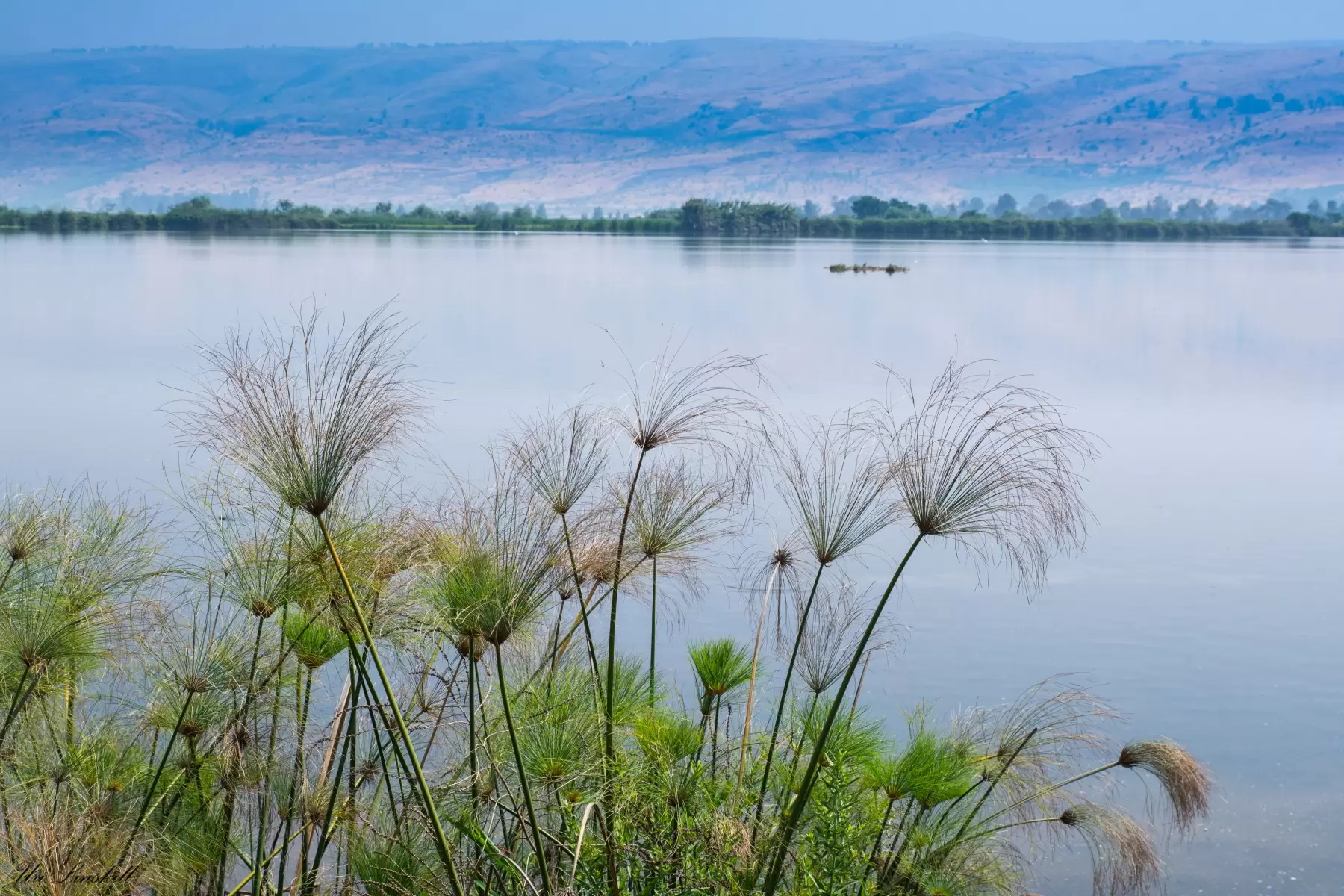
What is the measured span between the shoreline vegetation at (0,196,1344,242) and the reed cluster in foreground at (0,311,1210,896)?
308 feet

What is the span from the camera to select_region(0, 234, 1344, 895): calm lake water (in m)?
7.52

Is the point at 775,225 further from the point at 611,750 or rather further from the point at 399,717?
the point at 399,717

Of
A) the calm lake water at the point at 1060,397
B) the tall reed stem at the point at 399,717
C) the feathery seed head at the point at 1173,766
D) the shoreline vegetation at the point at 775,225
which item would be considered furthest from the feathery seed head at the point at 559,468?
the shoreline vegetation at the point at 775,225

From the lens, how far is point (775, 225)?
105m

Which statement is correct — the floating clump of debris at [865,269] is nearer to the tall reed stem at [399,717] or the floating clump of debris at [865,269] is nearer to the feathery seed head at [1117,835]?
the feathery seed head at [1117,835]

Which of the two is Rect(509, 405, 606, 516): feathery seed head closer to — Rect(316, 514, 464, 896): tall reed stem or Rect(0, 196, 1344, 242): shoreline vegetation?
Rect(316, 514, 464, 896): tall reed stem

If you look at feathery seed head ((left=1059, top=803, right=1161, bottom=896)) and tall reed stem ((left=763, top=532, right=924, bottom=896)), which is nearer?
tall reed stem ((left=763, top=532, right=924, bottom=896))

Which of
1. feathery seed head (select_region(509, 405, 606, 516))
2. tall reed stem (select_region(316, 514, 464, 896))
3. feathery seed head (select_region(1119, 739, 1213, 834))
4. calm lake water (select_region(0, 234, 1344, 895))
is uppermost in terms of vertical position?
feathery seed head (select_region(509, 405, 606, 516))

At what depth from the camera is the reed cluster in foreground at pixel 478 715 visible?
3787 millimetres

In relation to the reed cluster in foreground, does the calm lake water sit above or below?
below

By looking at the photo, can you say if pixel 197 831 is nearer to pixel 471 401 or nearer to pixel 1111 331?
pixel 471 401

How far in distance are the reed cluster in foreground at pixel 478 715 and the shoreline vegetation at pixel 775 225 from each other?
93.9 meters

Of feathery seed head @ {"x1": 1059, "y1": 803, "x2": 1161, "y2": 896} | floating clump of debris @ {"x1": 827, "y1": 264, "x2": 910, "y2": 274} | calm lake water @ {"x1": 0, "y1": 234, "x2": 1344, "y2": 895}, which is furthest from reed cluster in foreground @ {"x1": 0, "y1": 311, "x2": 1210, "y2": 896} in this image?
floating clump of debris @ {"x1": 827, "y1": 264, "x2": 910, "y2": 274}

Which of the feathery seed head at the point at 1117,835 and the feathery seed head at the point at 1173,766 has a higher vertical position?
the feathery seed head at the point at 1173,766
